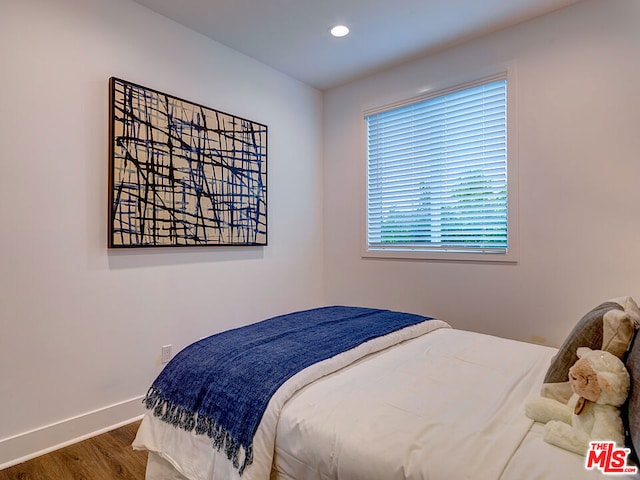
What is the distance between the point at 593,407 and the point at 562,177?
1971mm

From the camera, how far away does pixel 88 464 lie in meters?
1.96

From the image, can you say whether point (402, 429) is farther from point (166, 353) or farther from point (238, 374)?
point (166, 353)

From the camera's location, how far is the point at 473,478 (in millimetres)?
903

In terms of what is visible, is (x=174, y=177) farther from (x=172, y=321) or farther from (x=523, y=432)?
(x=523, y=432)

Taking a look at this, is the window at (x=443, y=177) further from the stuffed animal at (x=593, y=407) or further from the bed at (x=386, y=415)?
the stuffed animal at (x=593, y=407)

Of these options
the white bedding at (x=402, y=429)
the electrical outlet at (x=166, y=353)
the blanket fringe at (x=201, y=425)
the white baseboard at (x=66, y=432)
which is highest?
the white bedding at (x=402, y=429)

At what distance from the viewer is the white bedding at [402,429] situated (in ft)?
3.18

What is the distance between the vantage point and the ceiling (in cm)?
248

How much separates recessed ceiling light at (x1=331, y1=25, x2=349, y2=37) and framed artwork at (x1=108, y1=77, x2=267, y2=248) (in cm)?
97

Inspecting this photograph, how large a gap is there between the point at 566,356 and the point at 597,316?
17 centimetres

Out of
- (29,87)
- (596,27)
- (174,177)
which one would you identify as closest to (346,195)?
(174,177)

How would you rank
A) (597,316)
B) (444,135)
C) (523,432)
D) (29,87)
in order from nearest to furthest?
(523,432) → (597,316) → (29,87) → (444,135)

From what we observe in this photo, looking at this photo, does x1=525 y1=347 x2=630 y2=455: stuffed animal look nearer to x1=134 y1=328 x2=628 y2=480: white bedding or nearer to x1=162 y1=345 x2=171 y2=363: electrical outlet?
x1=134 y1=328 x2=628 y2=480: white bedding

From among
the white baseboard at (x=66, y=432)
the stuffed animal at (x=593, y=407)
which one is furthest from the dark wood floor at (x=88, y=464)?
the stuffed animal at (x=593, y=407)
